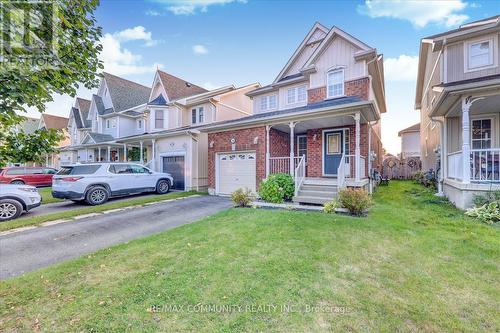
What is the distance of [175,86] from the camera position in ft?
66.2

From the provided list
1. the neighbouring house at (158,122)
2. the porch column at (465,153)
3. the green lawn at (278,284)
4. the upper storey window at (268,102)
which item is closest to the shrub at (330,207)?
the green lawn at (278,284)

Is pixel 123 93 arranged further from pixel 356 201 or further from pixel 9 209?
pixel 356 201

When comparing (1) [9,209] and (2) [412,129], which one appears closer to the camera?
(1) [9,209]

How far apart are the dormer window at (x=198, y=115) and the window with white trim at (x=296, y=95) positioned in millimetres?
6896

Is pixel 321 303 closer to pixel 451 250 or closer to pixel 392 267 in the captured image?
pixel 392 267

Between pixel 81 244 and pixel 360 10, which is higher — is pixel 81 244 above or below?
below

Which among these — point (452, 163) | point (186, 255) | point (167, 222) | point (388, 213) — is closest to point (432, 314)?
point (186, 255)

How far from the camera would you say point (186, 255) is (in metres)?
4.44

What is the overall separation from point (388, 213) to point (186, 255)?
244 inches

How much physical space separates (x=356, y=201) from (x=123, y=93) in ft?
80.9

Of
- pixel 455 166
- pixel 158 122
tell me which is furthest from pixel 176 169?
pixel 455 166

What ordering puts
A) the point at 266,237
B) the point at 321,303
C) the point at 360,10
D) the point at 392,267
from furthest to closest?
the point at 360,10 → the point at 266,237 → the point at 392,267 → the point at 321,303

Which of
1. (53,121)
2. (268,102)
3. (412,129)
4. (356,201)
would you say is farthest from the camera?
(53,121)

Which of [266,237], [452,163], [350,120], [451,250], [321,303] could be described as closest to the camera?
[321,303]
